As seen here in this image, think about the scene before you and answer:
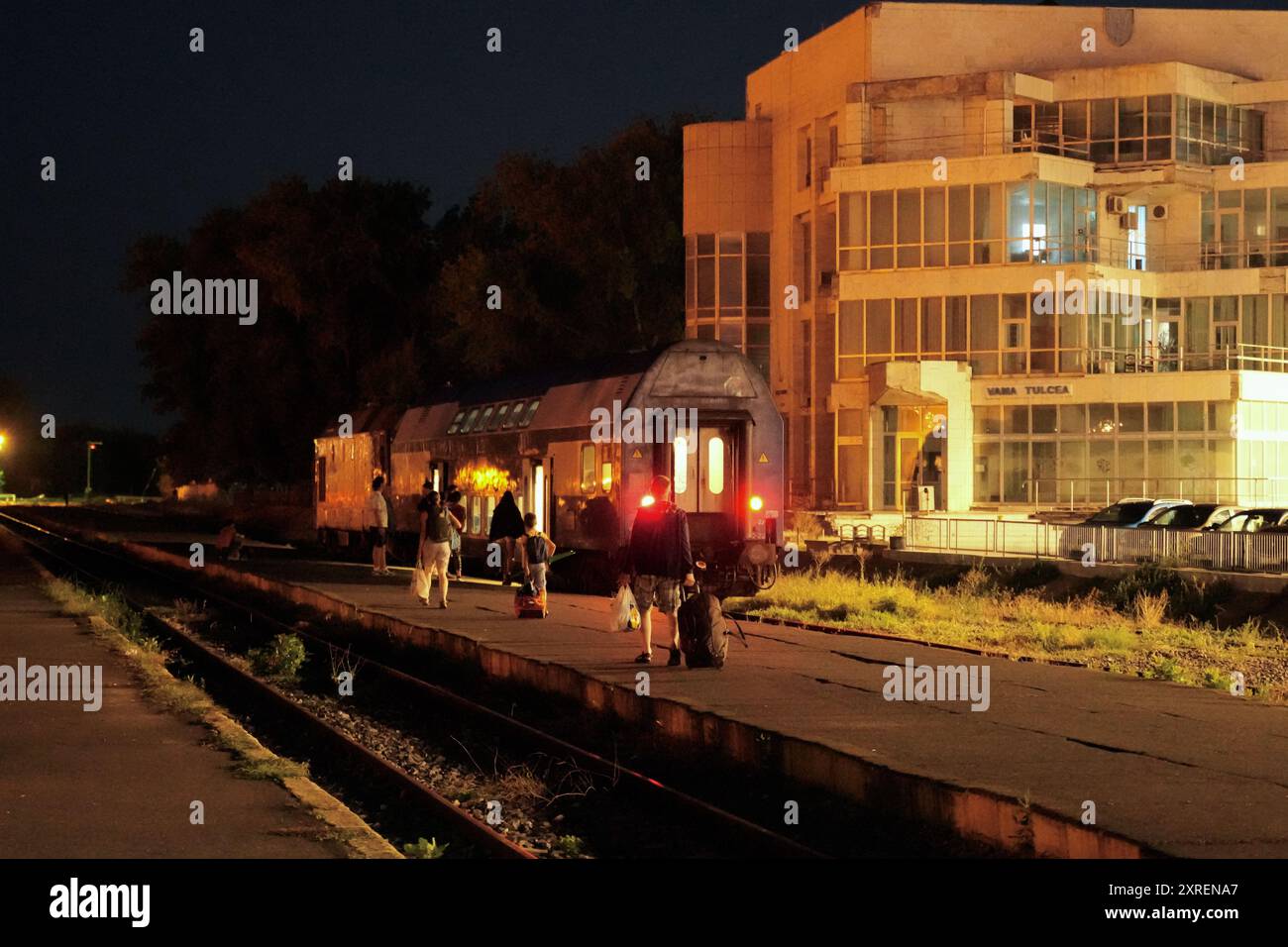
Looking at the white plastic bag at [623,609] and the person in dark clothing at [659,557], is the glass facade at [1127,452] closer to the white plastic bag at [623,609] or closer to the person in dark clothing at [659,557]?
the white plastic bag at [623,609]

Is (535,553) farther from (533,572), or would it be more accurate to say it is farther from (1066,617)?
(1066,617)

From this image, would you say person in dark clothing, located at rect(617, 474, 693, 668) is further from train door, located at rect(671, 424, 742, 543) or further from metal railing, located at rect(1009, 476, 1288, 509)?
metal railing, located at rect(1009, 476, 1288, 509)

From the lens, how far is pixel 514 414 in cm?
2952

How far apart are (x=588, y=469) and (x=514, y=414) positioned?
390 centimetres

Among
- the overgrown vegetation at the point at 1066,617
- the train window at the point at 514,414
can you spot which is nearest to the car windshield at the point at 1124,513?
the overgrown vegetation at the point at 1066,617

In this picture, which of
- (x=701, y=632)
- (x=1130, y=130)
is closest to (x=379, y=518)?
(x=701, y=632)

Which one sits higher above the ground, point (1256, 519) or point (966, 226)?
point (966, 226)

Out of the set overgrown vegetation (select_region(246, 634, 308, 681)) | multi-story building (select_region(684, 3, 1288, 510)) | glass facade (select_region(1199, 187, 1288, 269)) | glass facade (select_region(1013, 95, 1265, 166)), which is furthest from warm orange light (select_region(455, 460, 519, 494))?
glass facade (select_region(1199, 187, 1288, 269))

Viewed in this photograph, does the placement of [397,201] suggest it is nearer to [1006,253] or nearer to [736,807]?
[1006,253]

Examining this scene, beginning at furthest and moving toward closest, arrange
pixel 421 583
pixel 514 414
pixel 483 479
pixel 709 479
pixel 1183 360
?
pixel 1183 360 → pixel 483 479 → pixel 514 414 → pixel 709 479 → pixel 421 583

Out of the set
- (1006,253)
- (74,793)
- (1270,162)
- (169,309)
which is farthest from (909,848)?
(169,309)
